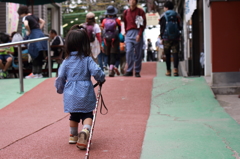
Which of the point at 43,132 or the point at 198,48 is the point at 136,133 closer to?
the point at 43,132

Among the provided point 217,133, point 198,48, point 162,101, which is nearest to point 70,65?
point 217,133

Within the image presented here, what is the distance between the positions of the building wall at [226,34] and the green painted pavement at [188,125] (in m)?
0.67

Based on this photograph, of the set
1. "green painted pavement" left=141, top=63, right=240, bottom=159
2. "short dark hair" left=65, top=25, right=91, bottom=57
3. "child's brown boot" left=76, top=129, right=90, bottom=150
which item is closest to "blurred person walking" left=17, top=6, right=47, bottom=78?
"green painted pavement" left=141, top=63, right=240, bottom=159

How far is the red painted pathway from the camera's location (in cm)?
433

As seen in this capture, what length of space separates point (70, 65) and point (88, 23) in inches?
235

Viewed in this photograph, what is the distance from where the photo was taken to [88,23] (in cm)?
1038

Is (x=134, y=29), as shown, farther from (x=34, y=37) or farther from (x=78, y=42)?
(x=78, y=42)

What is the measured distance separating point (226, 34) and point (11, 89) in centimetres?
458

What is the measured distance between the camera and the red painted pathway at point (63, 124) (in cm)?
433

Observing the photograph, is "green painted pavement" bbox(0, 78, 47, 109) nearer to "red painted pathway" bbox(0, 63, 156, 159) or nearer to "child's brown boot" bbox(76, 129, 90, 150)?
"red painted pathway" bbox(0, 63, 156, 159)

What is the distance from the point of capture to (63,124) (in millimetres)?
5941

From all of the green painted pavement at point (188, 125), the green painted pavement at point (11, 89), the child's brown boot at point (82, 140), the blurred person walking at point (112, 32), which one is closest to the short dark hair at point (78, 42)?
the child's brown boot at point (82, 140)

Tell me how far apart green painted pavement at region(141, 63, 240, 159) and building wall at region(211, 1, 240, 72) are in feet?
2.18

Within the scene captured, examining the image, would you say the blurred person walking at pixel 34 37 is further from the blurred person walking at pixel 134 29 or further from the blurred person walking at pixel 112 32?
the blurred person walking at pixel 134 29
